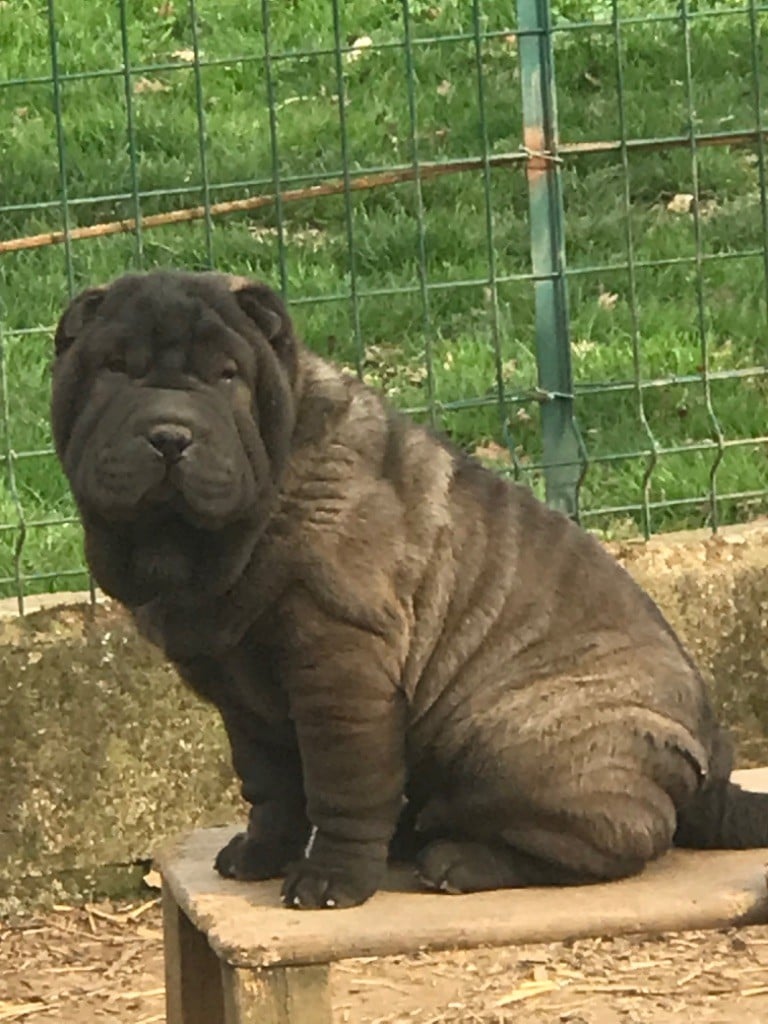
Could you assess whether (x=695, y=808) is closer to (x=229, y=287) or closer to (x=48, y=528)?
(x=229, y=287)

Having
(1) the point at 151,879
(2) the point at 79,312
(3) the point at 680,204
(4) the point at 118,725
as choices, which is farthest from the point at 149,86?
(2) the point at 79,312

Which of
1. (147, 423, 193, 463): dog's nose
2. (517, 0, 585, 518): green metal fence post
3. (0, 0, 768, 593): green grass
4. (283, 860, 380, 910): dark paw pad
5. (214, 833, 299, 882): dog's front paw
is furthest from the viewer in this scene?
(0, 0, 768, 593): green grass

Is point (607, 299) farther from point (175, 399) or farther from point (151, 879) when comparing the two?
point (175, 399)

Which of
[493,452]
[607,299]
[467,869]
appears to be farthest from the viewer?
[607,299]

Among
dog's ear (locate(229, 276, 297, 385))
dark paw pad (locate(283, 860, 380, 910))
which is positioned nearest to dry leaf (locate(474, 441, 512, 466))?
dog's ear (locate(229, 276, 297, 385))

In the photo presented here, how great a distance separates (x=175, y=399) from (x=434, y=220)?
4261mm

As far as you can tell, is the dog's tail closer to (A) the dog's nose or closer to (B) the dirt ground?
(B) the dirt ground

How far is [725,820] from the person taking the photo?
3854 millimetres

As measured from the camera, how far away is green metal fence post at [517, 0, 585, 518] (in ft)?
17.8

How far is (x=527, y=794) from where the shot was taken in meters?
3.55

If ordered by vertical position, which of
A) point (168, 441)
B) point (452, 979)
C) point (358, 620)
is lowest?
point (452, 979)

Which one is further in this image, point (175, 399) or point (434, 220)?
point (434, 220)

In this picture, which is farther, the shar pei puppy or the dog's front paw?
the dog's front paw

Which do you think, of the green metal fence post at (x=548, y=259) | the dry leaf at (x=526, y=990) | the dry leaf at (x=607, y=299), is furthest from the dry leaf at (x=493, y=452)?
the dry leaf at (x=526, y=990)
